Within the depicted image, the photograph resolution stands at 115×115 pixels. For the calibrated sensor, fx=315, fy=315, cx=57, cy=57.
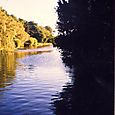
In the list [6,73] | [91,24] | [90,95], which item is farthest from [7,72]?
[90,95]

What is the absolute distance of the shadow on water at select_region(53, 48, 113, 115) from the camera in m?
14.7

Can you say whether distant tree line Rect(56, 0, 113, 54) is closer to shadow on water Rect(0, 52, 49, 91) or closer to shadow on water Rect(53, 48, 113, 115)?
shadow on water Rect(53, 48, 113, 115)

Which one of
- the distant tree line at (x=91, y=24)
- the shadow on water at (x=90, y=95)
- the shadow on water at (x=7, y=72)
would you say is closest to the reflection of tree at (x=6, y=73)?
the shadow on water at (x=7, y=72)

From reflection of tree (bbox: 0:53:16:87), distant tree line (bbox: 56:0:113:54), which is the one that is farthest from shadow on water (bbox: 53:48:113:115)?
reflection of tree (bbox: 0:53:16:87)

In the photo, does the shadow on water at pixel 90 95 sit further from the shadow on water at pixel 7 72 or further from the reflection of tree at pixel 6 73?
the reflection of tree at pixel 6 73

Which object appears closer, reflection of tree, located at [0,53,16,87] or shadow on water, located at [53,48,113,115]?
shadow on water, located at [53,48,113,115]

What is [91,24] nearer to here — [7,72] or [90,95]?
[90,95]

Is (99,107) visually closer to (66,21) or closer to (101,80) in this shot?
(101,80)

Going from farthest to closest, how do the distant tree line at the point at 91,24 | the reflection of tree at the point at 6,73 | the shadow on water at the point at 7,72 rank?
the reflection of tree at the point at 6,73 < the shadow on water at the point at 7,72 < the distant tree line at the point at 91,24

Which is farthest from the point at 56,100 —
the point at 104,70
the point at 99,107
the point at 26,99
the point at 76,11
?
the point at 76,11

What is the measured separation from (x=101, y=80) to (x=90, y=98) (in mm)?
4157

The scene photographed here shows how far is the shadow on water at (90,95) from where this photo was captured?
14.7 meters

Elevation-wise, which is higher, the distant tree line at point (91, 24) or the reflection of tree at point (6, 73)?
the distant tree line at point (91, 24)

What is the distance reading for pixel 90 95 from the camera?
18.7m
